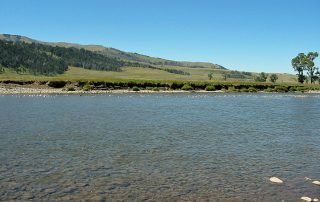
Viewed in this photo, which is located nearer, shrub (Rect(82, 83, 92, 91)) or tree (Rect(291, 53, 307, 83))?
shrub (Rect(82, 83, 92, 91))

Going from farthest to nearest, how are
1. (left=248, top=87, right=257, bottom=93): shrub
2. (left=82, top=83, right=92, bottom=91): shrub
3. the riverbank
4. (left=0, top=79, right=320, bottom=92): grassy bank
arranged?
(left=248, top=87, right=257, bottom=93): shrub, (left=0, top=79, right=320, bottom=92): grassy bank, (left=82, top=83, right=92, bottom=91): shrub, the riverbank

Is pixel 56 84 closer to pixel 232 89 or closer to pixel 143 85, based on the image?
pixel 143 85

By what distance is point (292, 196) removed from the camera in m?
14.0

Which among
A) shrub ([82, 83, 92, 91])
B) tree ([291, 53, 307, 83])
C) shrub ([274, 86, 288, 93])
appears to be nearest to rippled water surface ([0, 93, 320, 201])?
shrub ([82, 83, 92, 91])

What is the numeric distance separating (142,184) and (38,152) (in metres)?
7.85

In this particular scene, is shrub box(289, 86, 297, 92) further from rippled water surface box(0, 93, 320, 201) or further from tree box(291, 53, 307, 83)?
rippled water surface box(0, 93, 320, 201)

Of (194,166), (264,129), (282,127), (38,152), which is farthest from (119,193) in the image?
(282,127)

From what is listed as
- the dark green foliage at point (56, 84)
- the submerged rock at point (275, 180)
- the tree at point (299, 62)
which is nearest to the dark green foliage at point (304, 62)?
the tree at point (299, 62)

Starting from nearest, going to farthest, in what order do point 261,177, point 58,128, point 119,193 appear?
1. point 119,193
2. point 261,177
3. point 58,128

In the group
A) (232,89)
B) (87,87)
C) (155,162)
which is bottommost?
(155,162)

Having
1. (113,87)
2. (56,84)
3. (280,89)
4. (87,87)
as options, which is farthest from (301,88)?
(56,84)

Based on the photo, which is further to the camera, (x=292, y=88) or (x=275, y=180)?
(x=292, y=88)

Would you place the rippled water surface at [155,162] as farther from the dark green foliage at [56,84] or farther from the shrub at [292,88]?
the shrub at [292,88]

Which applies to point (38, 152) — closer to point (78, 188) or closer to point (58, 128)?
point (78, 188)
